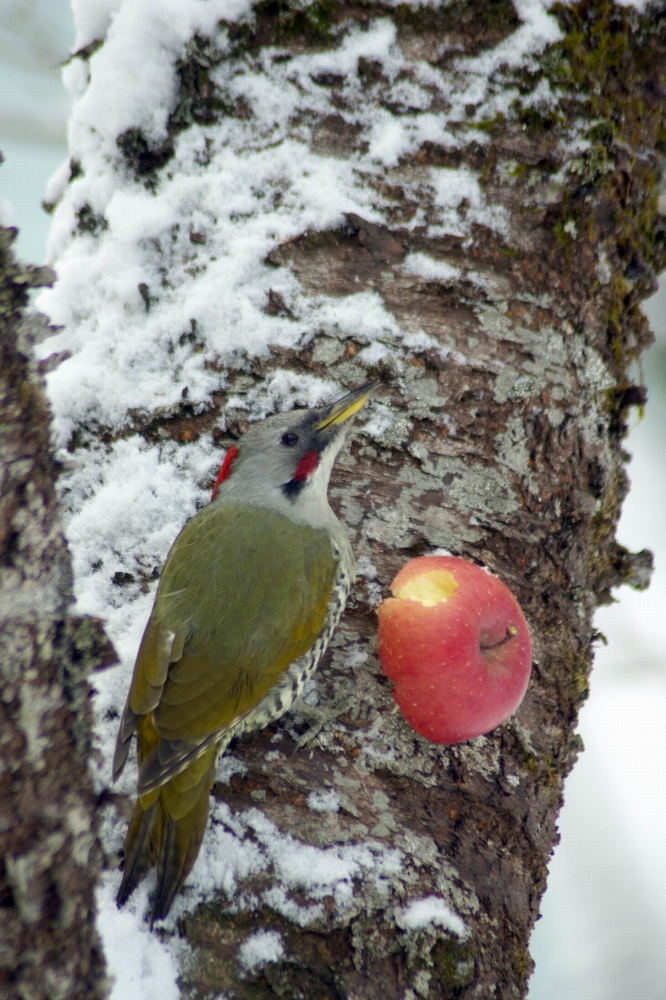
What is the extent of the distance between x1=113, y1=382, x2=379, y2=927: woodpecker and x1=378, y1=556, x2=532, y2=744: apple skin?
0.24 metres

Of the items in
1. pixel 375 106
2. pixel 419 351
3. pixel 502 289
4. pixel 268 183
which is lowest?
pixel 419 351

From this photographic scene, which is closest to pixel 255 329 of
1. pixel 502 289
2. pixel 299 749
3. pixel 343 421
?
pixel 343 421

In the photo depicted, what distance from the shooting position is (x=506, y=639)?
199cm

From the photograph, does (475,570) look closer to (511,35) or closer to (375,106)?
(375,106)

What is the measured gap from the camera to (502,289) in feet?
7.62

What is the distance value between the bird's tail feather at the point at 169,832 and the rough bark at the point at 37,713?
0.51 meters

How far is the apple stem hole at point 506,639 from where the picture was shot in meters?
1.96

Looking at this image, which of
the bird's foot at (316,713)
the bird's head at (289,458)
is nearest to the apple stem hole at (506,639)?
the bird's foot at (316,713)

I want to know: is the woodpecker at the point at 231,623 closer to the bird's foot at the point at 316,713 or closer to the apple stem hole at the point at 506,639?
the bird's foot at the point at 316,713

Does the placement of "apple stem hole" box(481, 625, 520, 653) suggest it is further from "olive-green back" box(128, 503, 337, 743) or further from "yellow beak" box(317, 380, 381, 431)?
"yellow beak" box(317, 380, 381, 431)

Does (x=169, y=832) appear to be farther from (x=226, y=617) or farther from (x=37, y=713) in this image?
(x=37, y=713)

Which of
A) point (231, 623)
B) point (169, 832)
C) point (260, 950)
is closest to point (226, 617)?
point (231, 623)

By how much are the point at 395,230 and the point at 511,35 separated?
721 mm

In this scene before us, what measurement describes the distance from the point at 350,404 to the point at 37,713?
1376 millimetres
